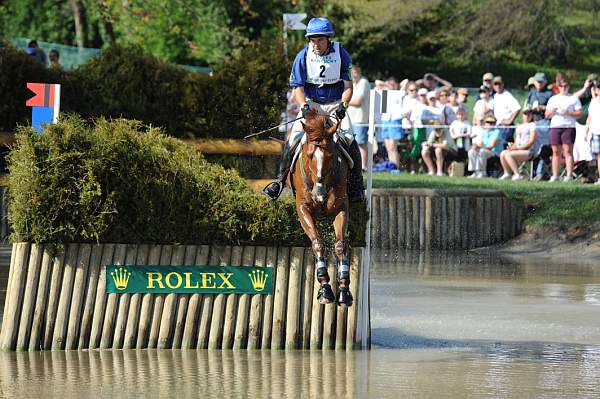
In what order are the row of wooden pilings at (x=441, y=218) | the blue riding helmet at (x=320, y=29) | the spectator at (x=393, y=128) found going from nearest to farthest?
→ the blue riding helmet at (x=320, y=29) → the row of wooden pilings at (x=441, y=218) → the spectator at (x=393, y=128)

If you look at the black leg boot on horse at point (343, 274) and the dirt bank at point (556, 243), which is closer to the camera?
the black leg boot on horse at point (343, 274)

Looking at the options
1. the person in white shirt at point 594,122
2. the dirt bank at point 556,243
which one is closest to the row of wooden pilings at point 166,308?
the dirt bank at point 556,243

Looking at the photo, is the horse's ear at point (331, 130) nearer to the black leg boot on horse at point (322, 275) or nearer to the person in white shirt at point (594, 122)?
the black leg boot on horse at point (322, 275)

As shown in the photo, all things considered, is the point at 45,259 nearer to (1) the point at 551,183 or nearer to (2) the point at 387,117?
(1) the point at 551,183

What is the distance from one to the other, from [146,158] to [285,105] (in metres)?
8.04

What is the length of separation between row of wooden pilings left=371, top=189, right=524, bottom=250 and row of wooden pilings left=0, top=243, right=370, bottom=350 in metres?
10.5

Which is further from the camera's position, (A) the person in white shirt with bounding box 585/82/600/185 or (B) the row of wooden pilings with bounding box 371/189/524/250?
(A) the person in white shirt with bounding box 585/82/600/185

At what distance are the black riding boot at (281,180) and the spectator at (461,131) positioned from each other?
15400mm

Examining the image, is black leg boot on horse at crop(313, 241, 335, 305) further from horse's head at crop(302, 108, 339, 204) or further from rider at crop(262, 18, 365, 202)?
rider at crop(262, 18, 365, 202)

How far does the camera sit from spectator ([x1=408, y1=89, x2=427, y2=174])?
28500mm

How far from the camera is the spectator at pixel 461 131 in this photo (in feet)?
91.2

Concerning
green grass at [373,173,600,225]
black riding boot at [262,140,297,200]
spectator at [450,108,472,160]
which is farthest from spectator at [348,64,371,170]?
black riding boot at [262,140,297,200]

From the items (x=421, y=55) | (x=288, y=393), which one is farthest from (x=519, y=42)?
(x=288, y=393)

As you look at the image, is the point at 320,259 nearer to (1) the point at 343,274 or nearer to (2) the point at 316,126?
(1) the point at 343,274
